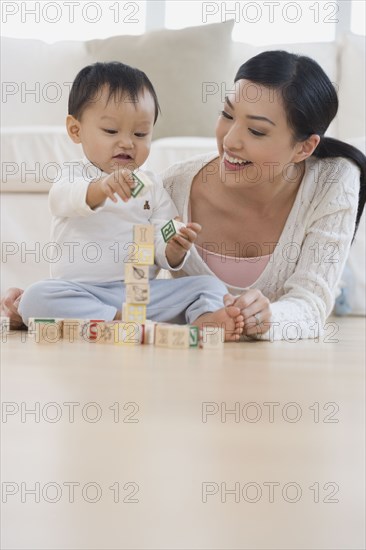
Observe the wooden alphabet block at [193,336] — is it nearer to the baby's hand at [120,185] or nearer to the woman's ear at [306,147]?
the baby's hand at [120,185]

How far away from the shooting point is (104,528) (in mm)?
422

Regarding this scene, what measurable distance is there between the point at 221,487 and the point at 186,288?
43.8 inches

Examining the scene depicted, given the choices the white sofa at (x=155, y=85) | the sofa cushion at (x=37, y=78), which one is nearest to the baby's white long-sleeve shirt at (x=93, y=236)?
the white sofa at (x=155, y=85)

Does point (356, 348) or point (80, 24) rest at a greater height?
point (80, 24)

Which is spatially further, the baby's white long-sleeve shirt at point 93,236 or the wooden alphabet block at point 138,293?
the baby's white long-sleeve shirt at point 93,236

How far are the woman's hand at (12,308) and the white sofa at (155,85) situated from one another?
621 millimetres

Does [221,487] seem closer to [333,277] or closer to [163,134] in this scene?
[333,277]

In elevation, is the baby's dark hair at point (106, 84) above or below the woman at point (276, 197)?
above

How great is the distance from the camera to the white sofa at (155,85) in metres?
2.31

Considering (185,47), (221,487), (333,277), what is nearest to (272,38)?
(185,47)

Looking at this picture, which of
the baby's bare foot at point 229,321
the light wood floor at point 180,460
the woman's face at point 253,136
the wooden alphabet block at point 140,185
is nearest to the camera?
the light wood floor at point 180,460

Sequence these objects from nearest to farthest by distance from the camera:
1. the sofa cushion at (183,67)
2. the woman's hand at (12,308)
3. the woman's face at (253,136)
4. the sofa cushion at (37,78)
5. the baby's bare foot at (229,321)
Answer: the baby's bare foot at (229,321) → the woman's face at (253,136) → the woman's hand at (12,308) → the sofa cushion at (183,67) → the sofa cushion at (37,78)

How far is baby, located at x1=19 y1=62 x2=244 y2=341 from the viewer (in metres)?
1.52

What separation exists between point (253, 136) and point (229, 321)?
0.36 metres
